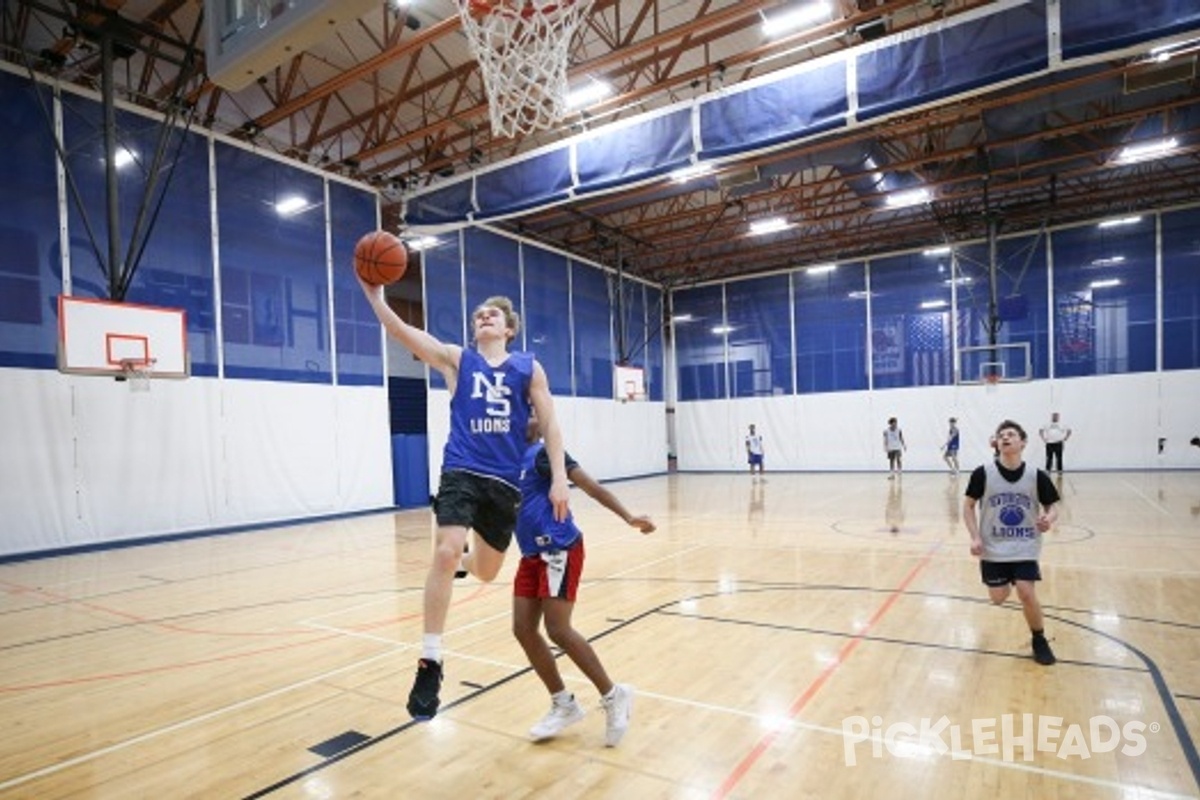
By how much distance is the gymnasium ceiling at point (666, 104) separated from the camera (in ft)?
33.6

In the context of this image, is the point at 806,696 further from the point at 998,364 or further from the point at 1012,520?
the point at 998,364

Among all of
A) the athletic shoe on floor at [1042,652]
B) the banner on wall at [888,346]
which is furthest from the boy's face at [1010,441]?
the banner on wall at [888,346]

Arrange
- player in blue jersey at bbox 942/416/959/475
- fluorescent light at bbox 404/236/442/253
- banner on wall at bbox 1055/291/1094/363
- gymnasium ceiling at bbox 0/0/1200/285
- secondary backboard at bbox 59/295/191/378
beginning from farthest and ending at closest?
banner on wall at bbox 1055/291/1094/363 < player in blue jersey at bbox 942/416/959/475 < fluorescent light at bbox 404/236/442/253 < gymnasium ceiling at bbox 0/0/1200/285 < secondary backboard at bbox 59/295/191/378

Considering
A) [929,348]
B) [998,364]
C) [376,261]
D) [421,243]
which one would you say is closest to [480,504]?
[376,261]

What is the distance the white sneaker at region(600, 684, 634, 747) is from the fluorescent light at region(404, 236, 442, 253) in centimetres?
1395

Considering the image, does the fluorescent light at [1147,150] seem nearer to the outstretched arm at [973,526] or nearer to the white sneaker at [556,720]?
the outstretched arm at [973,526]

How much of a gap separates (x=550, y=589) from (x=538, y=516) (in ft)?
1.12

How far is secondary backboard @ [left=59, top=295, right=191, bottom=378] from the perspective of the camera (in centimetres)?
927

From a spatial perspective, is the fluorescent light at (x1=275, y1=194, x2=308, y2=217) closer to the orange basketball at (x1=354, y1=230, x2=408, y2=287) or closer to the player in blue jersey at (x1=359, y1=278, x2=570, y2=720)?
the orange basketball at (x1=354, y1=230, x2=408, y2=287)

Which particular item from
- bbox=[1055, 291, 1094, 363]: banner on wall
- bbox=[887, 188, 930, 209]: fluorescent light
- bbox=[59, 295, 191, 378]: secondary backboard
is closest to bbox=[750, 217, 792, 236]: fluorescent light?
bbox=[887, 188, 930, 209]: fluorescent light

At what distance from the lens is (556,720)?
3518 millimetres

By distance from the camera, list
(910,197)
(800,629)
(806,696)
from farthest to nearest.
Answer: (910,197) < (800,629) < (806,696)

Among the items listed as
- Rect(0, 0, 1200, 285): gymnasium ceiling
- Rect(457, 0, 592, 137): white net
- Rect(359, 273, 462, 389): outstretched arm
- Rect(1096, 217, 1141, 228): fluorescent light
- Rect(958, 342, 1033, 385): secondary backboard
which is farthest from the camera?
Rect(958, 342, 1033, 385): secondary backboard

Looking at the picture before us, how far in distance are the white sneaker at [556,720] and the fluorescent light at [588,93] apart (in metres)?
9.49
